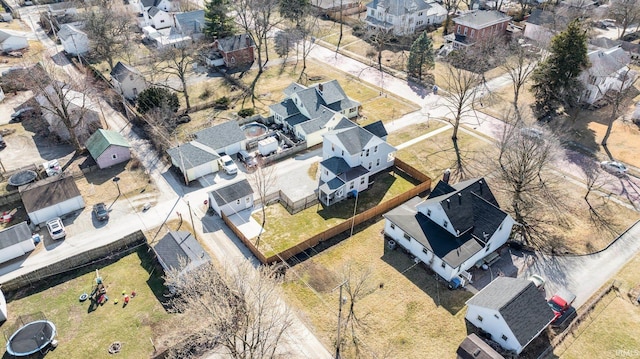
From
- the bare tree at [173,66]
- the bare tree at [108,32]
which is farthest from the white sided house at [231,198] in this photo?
the bare tree at [108,32]

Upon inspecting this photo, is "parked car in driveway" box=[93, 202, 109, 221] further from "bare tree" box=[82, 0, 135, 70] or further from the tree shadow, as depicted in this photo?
"bare tree" box=[82, 0, 135, 70]

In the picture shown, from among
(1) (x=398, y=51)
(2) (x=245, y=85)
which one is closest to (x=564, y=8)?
(1) (x=398, y=51)

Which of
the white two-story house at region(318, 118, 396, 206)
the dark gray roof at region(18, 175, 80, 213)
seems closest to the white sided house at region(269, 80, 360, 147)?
the white two-story house at region(318, 118, 396, 206)

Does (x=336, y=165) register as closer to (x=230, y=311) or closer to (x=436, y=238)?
(x=436, y=238)

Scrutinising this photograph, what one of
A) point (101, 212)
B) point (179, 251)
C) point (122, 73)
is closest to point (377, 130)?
point (179, 251)

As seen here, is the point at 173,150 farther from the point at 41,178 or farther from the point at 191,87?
the point at 191,87

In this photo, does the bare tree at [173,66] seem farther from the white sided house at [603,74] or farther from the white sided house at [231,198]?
the white sided house at [603,74]
